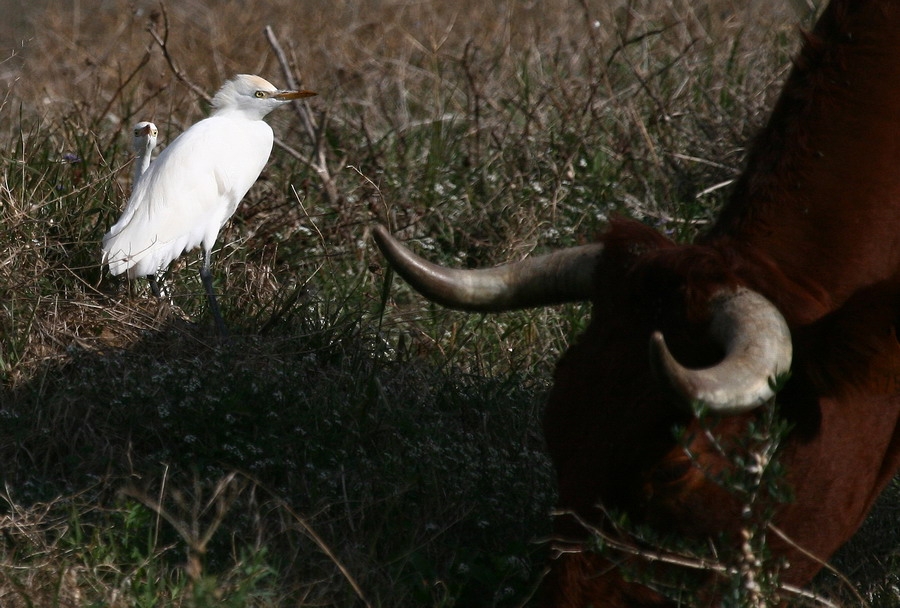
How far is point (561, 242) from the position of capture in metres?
5.73

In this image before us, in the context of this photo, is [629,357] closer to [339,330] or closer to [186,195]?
[339,330]

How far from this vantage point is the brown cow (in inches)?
93.0

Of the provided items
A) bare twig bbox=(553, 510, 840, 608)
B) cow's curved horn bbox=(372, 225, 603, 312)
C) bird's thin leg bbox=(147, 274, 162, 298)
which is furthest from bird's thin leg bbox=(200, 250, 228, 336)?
bare twig bbox=(553, 510, 840, 608)

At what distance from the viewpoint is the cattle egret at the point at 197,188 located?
15.6ft

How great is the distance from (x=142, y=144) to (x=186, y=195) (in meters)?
0.41

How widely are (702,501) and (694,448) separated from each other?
0.38ft

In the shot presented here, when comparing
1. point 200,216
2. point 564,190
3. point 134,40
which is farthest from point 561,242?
point 134,40

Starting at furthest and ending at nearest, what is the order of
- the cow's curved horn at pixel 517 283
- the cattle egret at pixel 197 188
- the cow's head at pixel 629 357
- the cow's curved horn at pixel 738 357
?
the cattle egret at pixel 197 188, the cow's curved horn at pixel 517 283, the cow's head at pixel 629 357, the cow's curved horn at pixel 738 357

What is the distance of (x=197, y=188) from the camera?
5.04m

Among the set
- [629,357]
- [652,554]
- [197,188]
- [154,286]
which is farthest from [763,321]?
[197,188]

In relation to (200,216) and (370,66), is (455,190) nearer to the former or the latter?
(200,216)

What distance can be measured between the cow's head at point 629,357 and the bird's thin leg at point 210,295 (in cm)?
215

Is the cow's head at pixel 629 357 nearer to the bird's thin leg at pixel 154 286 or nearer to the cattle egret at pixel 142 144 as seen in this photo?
the bird's thin leg at pixel 154 286

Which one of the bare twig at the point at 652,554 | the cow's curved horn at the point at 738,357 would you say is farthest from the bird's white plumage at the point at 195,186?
the cow's curved horn at the point at 738,357
